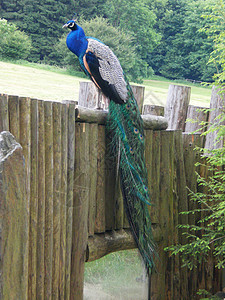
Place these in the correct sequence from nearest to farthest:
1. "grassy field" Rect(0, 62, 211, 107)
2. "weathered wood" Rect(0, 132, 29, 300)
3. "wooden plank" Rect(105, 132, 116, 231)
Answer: "weathered wood" Rect(0, 132, 29, 300) → "wooden plank" Rect(105, 132, 116, 231) → "grassy field" Rect(0, 62, 211, 107)

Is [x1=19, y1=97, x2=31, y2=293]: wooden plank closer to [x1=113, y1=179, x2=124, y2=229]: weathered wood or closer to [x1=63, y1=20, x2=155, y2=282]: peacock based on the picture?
[x1=63, y1=20, x2=155, y2=282]: peacock

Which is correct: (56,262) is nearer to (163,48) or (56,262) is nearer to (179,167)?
(179,167)

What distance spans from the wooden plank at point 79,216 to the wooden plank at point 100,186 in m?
0.23

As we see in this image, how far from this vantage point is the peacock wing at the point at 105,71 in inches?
140

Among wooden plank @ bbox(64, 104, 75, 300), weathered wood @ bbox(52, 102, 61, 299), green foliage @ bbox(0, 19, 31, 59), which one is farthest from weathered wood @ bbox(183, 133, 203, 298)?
green foliage @ bbox(0, 19, 31, 59)

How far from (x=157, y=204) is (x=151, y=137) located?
626 mm

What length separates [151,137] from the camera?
12.6ft

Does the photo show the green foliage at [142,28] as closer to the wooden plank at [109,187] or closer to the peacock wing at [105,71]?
the peacock wing at [105,71]

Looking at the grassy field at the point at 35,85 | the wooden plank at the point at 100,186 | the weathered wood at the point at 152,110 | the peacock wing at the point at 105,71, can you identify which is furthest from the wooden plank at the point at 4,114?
the grassy field at the point at 35,85

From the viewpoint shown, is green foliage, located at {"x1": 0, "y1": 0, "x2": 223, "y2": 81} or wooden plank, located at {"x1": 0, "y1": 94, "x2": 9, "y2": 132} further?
green foliage, located at {"x1": 0, "y1": 0, "x2": 223, "y2": 81}

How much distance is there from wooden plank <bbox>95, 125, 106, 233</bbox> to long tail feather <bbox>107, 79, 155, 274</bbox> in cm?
8

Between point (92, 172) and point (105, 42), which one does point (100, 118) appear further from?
point (105, 42)

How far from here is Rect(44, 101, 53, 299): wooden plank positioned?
108 inches

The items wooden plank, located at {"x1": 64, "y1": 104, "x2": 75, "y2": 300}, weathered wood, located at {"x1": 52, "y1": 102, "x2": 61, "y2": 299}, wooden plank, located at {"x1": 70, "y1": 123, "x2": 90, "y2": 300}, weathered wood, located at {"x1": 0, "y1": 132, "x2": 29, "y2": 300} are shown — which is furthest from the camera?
wooden plank, located at {"x1": 70, "y1": 123, "x2": 90, "y2": 300}
